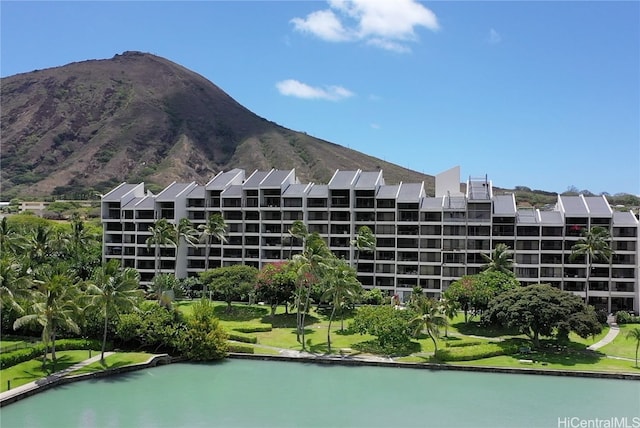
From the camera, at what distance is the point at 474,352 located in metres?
47.2

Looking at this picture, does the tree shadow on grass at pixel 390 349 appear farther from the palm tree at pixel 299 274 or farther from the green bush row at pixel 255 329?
the green bush row at pixel 255 329

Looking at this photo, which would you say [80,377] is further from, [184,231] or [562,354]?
[562,354]

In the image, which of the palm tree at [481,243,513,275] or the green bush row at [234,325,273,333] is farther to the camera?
the palm tree at [481,243,513,275]

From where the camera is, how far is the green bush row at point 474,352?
153ft

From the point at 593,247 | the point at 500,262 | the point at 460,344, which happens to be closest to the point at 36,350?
the point at 460,344

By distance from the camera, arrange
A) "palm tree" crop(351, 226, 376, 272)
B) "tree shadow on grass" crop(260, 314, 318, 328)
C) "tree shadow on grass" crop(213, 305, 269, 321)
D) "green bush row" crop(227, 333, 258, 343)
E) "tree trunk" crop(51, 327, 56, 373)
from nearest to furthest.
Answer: "tree trunk" crop(51, 327, 56, 373), "green bush row" crop(227, 333, 258, 343), "tree shadow on grass" crop(260, 314, 318, 328), "tree shadow on grass" crop(213, 305, 269, 321), "palm tree" crop(351, 226, 376, 272)

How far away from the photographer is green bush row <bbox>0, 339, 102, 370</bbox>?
39906 mm

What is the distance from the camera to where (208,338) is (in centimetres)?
4656

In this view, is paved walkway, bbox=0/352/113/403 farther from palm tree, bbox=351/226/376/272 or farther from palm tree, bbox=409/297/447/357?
palm tree, bbox=351/226/376/272

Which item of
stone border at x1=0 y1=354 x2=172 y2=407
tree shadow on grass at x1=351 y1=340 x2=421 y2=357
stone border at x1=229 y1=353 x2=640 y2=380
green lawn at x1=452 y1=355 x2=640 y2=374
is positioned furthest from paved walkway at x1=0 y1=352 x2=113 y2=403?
green lawn at x1=452 y1=355 x2=640 y2=374

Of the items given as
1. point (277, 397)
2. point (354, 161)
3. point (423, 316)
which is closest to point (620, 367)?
point (423, 316)

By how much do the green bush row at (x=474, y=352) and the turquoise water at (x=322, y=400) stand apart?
197cm

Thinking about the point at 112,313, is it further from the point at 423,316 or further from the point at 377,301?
the point at 377,301

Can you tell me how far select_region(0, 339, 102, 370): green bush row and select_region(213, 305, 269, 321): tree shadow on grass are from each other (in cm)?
1707
